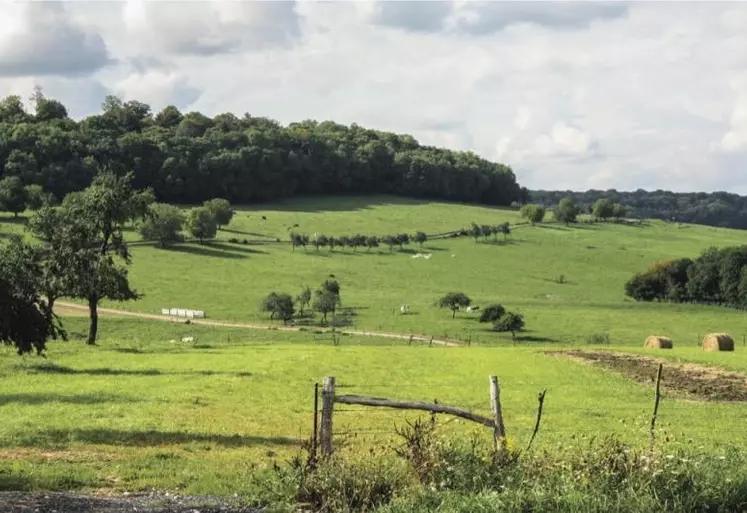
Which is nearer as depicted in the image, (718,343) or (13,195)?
(718,343)

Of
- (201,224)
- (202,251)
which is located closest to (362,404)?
(202,251)

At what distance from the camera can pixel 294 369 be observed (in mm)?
40188

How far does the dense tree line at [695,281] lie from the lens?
354ft

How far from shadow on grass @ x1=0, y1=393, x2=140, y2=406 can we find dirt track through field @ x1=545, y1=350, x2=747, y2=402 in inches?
869

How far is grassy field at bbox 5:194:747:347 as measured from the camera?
272 ft

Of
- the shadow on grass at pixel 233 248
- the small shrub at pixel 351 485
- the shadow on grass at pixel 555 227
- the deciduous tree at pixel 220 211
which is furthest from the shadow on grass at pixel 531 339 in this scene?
the shadow on grass at pixel 555 227

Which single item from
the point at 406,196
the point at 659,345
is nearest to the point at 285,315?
the point at 659,345

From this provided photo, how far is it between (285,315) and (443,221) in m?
74.5

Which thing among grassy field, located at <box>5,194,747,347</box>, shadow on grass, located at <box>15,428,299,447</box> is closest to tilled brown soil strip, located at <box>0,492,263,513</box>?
shadow on grass, located at <box>15,428,299,447</box>

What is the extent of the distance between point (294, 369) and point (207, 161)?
411 ft

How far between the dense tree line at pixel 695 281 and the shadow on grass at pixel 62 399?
9156cm

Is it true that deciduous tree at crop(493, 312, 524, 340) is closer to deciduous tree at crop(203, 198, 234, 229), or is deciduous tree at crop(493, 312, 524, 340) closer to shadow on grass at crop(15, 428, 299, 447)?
shadow on grass at crop(15, 428, 299, 447)

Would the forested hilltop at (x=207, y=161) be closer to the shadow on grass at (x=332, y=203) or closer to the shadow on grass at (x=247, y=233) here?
the shadow on grass at (x=332, y=203)

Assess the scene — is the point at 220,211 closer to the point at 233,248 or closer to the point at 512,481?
the point at 233,248
